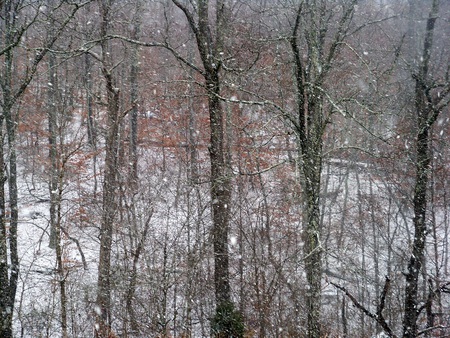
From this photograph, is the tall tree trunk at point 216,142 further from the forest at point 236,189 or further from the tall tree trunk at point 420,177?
the tall tree trunk at point 420,177

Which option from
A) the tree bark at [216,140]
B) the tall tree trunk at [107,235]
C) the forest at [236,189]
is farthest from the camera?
the tall tree trunk at [107,235]

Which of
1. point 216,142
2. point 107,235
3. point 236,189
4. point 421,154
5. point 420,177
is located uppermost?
point 216,142

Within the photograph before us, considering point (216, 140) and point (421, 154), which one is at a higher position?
point (216, 140)

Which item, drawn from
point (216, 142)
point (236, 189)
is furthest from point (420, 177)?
point (236, 189)

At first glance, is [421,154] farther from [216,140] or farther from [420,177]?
[216,140]

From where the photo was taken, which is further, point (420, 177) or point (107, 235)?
point (107, 235)

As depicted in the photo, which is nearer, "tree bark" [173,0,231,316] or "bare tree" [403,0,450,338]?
"bare tree" [403,0,450,338]

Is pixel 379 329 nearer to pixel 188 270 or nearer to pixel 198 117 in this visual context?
pixel 188 270

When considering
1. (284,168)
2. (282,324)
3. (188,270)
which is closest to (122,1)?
(284,168)

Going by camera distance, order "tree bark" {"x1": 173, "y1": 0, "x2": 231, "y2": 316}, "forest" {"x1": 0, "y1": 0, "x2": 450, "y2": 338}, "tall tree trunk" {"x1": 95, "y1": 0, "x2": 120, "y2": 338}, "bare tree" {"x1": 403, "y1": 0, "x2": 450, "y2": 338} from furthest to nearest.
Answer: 1. "tall tree trunk" {"x1": 95, "y1": 0, "x2": 120, "y2": 338}
2. "tree bark" {"x1": 173, "y1": 0, "x2": 231, "y2": 316}
3. "bare tree" {"x1": 403, "y1": 0, "x2": 450, "y2": 338}
4. "forest" {"x1": 0, "y1": 0, "x2": 450, "y2": 338}

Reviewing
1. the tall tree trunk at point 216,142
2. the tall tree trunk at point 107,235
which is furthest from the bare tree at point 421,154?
the tall tree trunk at point 107,235

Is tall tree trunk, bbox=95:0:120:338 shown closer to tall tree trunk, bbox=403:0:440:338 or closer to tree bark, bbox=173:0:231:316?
tree bark, bbox=173:0:231:316

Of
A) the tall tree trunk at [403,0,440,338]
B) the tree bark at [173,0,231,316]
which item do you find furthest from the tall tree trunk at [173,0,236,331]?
the tall tree trunk at [403,0,440,338]

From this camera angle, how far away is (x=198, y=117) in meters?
20.4
